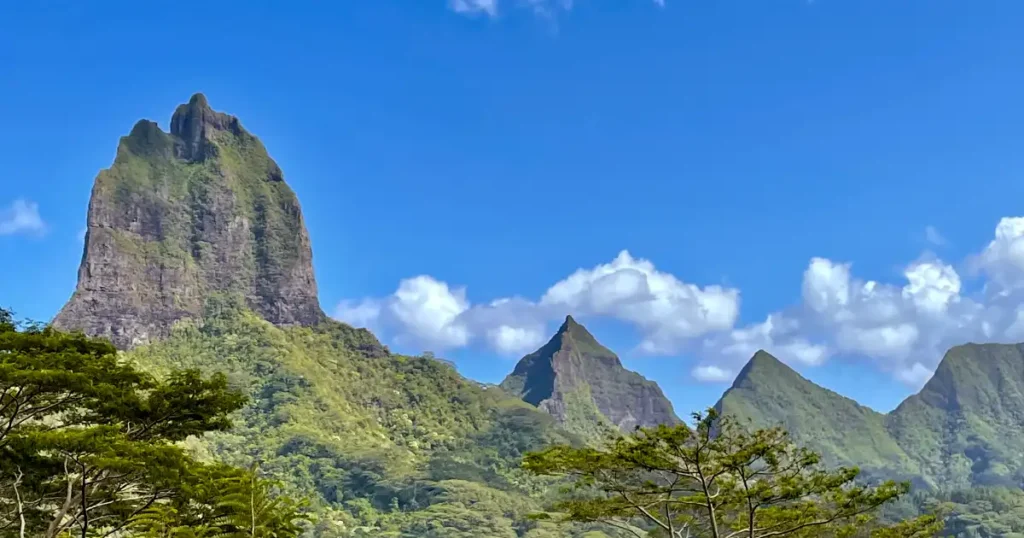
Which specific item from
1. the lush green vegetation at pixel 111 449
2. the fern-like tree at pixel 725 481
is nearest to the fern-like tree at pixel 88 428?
the lush green vegetation at pixel 111 449

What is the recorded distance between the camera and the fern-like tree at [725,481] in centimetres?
2166

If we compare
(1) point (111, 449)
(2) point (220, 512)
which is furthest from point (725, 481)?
(1) point (111, 449)

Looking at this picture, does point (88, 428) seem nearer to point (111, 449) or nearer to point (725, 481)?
point (111, 449)

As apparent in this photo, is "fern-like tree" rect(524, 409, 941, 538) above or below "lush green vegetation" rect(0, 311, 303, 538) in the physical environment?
below

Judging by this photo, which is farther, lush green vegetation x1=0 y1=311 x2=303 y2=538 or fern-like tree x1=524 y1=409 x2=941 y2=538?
fern-like tree x1=524 y1=409 x2=941 y2=538

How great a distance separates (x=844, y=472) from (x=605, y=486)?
6.50 meters

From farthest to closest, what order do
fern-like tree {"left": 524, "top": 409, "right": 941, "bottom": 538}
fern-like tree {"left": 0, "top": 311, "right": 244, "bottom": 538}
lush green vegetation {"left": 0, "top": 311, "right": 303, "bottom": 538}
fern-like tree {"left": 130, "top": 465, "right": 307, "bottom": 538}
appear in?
fern-like tree {"left": 524, "top": 409, "right": 941, "bottom": 538}
fern-like tree {"left": 130, "top": 465, "right": 307, "bottom": 538}
lush green vegetation {"left": 0, "top": 311, "right": 303, "bottom": 538}
fern-like tree {"left": 0, "top": 311, "right": 244, "bottom": 538}

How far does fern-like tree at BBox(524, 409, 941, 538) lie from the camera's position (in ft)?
71.1

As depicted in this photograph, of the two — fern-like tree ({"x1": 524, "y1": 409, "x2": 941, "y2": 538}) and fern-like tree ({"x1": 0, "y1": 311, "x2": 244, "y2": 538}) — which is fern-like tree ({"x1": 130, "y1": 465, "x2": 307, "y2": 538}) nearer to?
fern-like tree ({"x1": 0, "y1": 311, "x2": 244, "y2": 538})

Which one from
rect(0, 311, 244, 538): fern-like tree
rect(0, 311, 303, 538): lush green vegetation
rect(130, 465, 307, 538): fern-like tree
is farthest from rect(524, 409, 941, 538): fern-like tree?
rect(0, 311, 244, 538): fern-like tree

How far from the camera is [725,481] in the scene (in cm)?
2464

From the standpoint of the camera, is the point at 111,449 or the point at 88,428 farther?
the point at 88,428

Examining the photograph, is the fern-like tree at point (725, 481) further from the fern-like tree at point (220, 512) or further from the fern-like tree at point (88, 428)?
the fern-like tree at point (88, 428)

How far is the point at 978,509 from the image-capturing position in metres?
185
